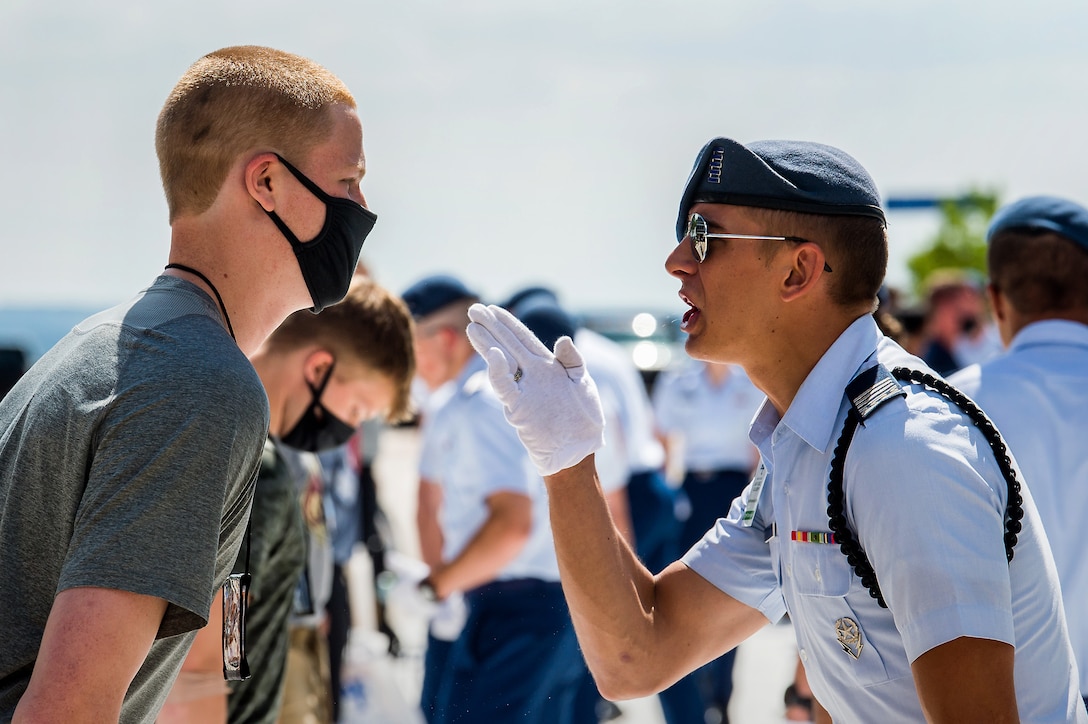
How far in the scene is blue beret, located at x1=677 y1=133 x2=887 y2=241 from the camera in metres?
1.92

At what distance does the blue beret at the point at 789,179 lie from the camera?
1.92m

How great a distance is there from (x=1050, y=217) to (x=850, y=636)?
1.87 m

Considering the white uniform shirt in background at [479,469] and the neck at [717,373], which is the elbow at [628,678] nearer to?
the white uniform shirt in background at [479,469]

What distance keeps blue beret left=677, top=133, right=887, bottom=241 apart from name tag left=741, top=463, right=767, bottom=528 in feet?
1.74

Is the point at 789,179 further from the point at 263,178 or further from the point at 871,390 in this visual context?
the point at 263,178

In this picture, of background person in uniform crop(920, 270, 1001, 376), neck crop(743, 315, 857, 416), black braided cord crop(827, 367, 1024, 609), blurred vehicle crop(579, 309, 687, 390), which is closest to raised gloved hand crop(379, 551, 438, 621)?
neck crop(743, 315, 857, 416)

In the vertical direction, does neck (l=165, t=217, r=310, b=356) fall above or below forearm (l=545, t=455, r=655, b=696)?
above

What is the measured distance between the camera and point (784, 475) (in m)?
1.90

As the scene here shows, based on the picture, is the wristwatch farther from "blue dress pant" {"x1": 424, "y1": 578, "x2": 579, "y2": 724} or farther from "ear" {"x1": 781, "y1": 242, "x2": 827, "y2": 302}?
"ear" {"x1": 781, "y1": 242, "x2": 827, "y2": 302}

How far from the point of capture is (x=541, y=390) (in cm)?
199

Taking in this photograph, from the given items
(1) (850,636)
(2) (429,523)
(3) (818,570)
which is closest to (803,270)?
(3) (818,570)

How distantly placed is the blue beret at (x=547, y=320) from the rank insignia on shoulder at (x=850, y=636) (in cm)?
255

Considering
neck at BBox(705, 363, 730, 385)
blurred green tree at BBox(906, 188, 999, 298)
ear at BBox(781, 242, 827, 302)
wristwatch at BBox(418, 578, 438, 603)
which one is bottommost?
blurred green tree at BBox(906, 188, 999, 298)

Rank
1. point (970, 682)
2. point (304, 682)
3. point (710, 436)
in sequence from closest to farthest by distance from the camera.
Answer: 1. point (970, 682)
2. point (304, 682)
3. point (710, 436)
